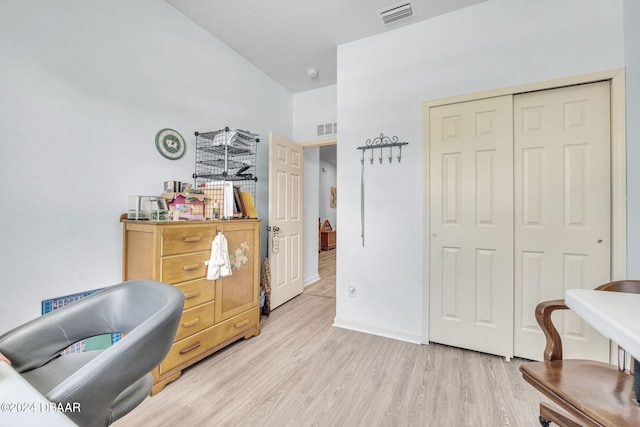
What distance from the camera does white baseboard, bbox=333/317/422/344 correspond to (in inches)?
94.1

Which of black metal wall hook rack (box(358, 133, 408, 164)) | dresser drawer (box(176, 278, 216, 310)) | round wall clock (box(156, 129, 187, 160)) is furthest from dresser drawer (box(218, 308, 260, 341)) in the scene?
black metal wall hook rack (box(358, 133, 408, 164))

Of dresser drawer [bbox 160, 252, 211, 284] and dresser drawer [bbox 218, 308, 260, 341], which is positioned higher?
dresser drawer [bbox 160, 252, 211, 284]

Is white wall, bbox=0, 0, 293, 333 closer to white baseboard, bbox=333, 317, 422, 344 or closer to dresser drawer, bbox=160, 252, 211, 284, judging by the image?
dresser drawer, bbox=160, 252, 211, 284

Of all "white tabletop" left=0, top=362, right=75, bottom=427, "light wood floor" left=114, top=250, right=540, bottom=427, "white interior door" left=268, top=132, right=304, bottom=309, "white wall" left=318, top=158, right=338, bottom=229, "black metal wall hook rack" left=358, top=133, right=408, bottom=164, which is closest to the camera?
"white tabletop" left=0, top=362, right=75, bottom=427

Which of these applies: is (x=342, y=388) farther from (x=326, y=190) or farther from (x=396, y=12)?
(x=326, y=190)

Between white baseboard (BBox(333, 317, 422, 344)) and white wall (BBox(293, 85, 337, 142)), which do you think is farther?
white wall (BBox(293, 85, 337, 142))

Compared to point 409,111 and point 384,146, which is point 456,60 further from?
point 384,146

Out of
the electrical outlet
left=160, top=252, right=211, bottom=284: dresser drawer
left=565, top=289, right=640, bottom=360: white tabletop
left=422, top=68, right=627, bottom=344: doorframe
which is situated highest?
Result: left=422, top=68, right=627, bottom=344: doorframe

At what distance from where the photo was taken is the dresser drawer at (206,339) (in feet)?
5.87

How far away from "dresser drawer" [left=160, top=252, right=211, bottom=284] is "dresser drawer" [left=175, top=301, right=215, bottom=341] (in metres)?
0.25

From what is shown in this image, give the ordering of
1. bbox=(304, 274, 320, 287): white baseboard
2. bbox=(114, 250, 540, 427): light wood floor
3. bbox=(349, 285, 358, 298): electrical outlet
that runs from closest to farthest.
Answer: bbox=(114, 250, 540, 427): light wood floor
bbox=(349, 285, 358, 298): electrical outlet
bbox=(304, 274, 320, 287): white baseboard

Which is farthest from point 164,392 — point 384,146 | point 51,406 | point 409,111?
point 409,111

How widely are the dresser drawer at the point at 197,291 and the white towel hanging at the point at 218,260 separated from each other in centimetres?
7

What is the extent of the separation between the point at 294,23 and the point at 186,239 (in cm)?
222
